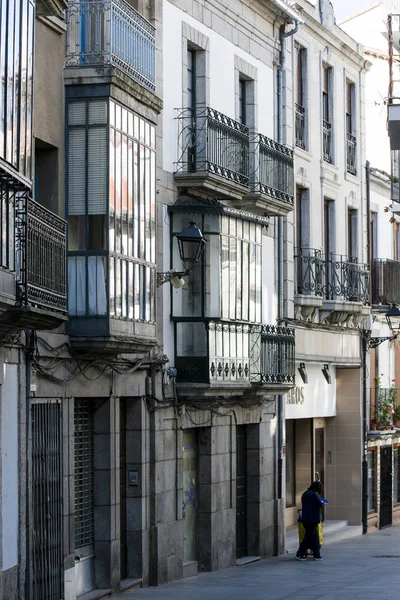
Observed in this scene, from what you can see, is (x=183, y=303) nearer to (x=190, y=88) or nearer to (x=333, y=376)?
(x=190, y=88)

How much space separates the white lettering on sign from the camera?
30075mm

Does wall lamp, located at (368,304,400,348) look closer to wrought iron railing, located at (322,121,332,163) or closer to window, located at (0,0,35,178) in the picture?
wrought iron railing, located at (322,121,332,163)

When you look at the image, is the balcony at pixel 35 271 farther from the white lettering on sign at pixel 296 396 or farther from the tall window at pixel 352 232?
the tall window at pixel 352 232

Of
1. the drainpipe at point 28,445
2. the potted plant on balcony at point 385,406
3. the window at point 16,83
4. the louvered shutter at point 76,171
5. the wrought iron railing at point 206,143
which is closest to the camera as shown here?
the window at point 16,83

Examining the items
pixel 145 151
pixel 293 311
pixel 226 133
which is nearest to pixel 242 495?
pixel 293 311

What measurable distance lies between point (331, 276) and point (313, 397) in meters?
2.67

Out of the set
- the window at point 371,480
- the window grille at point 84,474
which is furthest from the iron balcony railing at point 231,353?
the window at point 371,480

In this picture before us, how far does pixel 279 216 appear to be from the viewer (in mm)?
28297

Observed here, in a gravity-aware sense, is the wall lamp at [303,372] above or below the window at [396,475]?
above

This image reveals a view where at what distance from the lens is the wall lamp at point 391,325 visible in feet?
114

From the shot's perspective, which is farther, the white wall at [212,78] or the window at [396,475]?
the window at [396,475]

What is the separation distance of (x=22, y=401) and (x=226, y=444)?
8.64 metres

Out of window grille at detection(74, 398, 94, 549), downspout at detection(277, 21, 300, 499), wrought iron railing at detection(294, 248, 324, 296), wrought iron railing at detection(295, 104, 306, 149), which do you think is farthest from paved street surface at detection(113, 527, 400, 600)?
wrought iron railing at detection(295, 104, 306, 149)

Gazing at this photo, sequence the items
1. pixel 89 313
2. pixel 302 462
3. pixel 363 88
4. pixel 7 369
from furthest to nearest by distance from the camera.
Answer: pixel 363 88 < pixel 302 462 < pixel 89 313 < pixel 7 369
